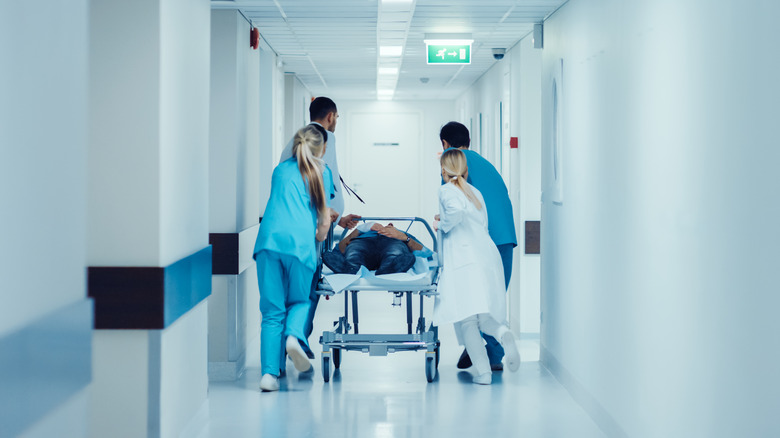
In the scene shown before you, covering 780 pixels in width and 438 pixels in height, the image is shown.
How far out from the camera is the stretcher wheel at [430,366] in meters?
5.65

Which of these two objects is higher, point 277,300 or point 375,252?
point 375,252

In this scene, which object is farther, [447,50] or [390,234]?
[447,50]

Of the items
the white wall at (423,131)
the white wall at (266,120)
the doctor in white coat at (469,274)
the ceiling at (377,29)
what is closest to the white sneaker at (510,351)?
the doctor in white coat at (469,274)

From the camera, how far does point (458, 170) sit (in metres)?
5.67

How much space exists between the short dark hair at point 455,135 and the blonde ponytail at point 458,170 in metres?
0.40

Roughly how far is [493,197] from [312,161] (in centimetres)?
133

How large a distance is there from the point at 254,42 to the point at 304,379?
2.62 meters

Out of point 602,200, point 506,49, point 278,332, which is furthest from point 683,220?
point 506,49

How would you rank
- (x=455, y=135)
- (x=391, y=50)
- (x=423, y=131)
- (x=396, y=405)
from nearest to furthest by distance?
(x=396, y=405) < (x=455, y=135) < (x=391, y=50) < (x=423, y=131)

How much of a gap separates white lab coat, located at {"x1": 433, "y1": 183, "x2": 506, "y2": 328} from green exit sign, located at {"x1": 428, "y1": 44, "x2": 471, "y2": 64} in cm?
221

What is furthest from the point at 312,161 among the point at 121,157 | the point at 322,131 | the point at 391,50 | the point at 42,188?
the point at 42,188

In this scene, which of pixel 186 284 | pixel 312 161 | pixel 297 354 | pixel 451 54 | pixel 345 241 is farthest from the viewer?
pixel 451 54

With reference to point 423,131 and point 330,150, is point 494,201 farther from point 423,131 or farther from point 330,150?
point 423,131

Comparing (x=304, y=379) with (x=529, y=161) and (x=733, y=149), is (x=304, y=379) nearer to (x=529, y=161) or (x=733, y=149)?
(x=529, y=161)
